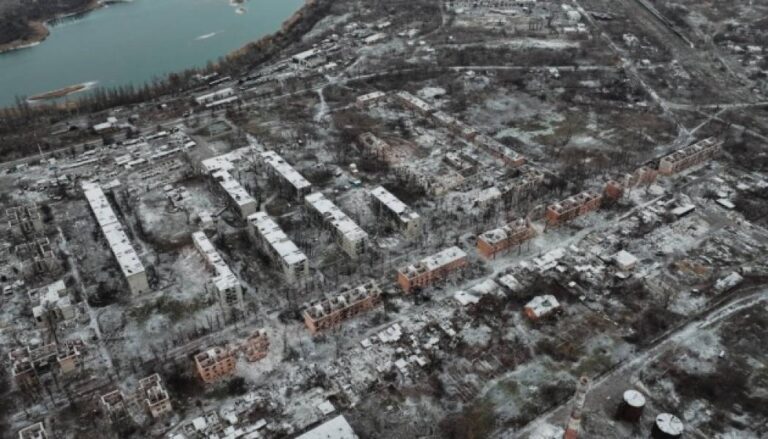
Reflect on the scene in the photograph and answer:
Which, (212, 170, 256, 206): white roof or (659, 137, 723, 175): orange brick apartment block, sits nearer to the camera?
(212, 170, 256, 206): white roof

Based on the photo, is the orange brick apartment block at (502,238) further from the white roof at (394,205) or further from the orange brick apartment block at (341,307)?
the orange brick apartment block at (341,307)

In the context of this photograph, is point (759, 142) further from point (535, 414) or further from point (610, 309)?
point (535, 414)

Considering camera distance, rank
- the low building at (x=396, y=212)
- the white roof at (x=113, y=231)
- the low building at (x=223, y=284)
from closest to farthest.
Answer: the low building at (x=223, y=284) < the white roof at (x=113, y=231) < the low building at (x=396, y=212)

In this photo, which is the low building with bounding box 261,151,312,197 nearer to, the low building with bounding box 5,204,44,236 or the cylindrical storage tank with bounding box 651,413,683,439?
the low building with bounding box 5,204,44,236

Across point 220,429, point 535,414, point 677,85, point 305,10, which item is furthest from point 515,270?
point 305,10

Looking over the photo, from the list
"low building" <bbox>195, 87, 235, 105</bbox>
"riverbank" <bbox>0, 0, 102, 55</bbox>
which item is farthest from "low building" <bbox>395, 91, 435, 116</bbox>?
"riverbank" <bbox>0, 0, 102, 55</bbox>

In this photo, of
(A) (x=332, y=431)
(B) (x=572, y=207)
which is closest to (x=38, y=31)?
(B) (x=572, y=207)

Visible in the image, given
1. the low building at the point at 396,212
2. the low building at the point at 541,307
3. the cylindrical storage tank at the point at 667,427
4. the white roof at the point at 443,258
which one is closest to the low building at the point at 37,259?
the low building at the point at 396,212
